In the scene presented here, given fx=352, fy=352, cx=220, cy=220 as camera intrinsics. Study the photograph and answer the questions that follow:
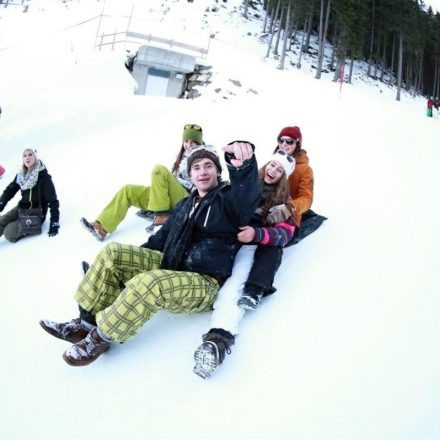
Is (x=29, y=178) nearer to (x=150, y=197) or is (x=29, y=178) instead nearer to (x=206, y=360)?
(x=150, y=197)

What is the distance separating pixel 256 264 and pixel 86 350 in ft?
3.73

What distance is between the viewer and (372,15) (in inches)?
1201

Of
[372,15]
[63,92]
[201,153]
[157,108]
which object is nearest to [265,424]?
[201,153]

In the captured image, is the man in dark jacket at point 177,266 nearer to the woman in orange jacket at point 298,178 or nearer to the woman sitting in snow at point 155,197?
the woman in orange jacket at point 298,178

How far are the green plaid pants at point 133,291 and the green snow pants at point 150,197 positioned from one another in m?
1.33

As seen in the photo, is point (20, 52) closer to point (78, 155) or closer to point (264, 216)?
point (78, 155)

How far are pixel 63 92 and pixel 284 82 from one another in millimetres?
11032

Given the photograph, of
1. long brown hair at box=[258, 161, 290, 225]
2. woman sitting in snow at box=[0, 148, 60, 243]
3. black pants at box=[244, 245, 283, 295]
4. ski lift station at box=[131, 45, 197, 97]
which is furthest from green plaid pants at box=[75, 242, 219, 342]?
ski lift station at box=[131, 45, 197, 97]

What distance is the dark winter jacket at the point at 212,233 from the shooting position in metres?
2.15

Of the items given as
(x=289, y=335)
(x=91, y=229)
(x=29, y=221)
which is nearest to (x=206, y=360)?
(x=289, y=335)

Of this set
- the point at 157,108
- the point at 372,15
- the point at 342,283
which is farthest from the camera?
the point at 372,15

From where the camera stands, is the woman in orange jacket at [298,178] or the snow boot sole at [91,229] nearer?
the woman in orange jacket at [298,178]

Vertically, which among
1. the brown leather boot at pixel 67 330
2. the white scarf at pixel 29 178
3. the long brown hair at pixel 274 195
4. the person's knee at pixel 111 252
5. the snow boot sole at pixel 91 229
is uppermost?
the white scarf at pixel 29 178

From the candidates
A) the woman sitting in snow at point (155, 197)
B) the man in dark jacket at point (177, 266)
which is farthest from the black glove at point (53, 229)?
the man in dark jacket at point (177, 266)
